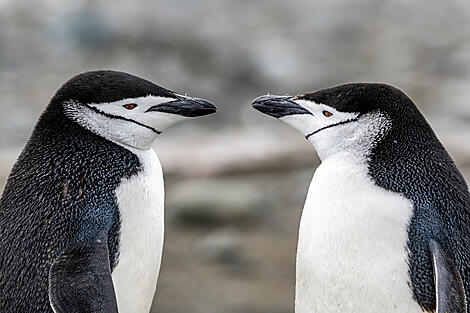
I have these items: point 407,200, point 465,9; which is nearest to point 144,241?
point 407,200

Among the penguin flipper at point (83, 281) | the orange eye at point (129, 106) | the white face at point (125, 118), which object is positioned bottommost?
the penguin flipper at point (83, 281)

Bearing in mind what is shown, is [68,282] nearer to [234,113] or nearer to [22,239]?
[22,239]

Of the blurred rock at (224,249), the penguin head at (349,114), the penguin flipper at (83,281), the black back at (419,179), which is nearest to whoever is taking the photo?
the penguin flipper at (83,281)

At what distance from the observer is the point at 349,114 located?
9.37 ft

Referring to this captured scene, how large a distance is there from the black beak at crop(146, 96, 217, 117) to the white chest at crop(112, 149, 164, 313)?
6.5 inches

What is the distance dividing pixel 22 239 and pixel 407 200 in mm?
1191

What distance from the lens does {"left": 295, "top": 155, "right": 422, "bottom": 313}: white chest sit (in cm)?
272

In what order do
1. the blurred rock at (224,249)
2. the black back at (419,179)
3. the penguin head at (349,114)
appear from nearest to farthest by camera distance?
the black back at (419,179), the penguin head at (349,114), the blurred rock at (224,249)

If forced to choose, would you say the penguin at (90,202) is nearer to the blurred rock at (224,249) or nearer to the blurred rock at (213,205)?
the blurred rock at (224,249)

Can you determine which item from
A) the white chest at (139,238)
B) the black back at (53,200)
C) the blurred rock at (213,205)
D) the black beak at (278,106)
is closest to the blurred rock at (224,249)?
the blurred rock at (213,205)

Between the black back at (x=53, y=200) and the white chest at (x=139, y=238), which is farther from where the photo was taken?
the white chest at (x=139, y=238)

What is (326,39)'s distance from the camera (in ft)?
43.4

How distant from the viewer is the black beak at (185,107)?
2857 millimetres

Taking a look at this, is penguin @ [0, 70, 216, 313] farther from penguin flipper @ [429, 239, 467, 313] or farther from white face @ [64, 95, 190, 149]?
penguin flipper @ [429, 239, 467, 313]
